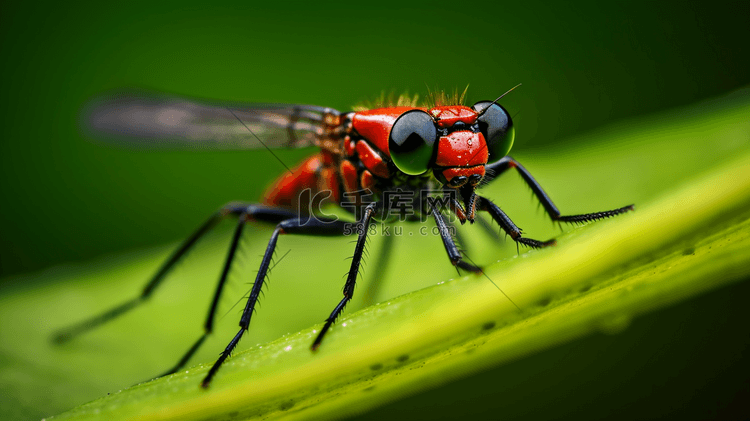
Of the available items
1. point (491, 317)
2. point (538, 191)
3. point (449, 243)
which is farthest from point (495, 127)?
point (491, 317)

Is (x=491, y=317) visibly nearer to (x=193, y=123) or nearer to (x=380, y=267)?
(x=380, y=267)

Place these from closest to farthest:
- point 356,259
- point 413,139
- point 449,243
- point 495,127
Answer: point 449,243, point 356,259, point 413,139, point 495,127

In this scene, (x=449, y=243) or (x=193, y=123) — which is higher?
(x=193, y=123)

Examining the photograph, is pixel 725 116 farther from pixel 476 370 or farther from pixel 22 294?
pixel 22 294

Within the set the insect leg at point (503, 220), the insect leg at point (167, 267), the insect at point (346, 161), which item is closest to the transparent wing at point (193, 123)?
the insect at point (346, 161)

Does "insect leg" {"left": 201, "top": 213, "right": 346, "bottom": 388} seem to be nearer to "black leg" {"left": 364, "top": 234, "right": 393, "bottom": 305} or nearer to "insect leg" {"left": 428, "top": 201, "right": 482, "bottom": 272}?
"black leg" {"left": 364, "top": 234, "right": 393, "bottom": 305}

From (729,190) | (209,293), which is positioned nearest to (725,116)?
(729,190)
